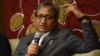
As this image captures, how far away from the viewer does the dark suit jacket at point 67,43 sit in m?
1.87

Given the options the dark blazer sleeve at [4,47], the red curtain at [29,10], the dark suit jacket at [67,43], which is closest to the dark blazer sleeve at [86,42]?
the dark suit jacket at [67,43]

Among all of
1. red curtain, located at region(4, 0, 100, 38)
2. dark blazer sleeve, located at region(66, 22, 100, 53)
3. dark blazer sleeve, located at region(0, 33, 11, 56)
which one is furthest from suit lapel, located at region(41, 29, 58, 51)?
dark blazer sleeve, located at region(0, 33, 11, 56)

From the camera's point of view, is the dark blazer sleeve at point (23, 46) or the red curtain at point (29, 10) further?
the red curtain at point (29, 10)

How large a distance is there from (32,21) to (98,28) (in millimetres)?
796

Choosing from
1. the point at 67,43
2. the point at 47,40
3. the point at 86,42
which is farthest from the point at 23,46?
the point at 86,42

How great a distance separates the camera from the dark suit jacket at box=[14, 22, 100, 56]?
1.87 metres

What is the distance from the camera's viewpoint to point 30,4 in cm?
266

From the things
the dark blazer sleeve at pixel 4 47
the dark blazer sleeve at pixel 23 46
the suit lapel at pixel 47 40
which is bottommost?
the dark blazer sleeve at pixel 4 47

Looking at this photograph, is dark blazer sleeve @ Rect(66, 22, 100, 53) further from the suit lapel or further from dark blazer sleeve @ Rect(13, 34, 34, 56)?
dark blazer sleeve @ Rect(13, 34, 34, 56)

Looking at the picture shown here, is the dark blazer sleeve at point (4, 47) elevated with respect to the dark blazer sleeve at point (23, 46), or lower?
lower

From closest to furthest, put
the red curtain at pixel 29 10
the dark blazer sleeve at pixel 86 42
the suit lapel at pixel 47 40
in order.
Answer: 1. the dark blazer sleeve at pixel 86 42
2. the suit lapel at pixel 47 40
3. the red curtain at pixel 29 10

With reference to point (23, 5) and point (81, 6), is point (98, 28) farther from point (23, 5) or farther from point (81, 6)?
point (23, 5)

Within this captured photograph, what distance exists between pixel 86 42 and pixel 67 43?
0.17m

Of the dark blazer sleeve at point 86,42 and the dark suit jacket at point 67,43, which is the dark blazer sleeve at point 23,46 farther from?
the dark blazer sleeve at point 86,42
